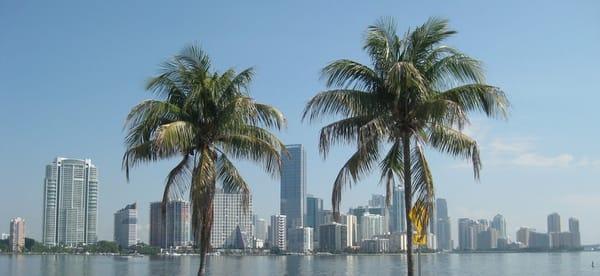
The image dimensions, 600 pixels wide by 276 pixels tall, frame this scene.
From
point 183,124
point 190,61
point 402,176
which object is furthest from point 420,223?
point 190,61

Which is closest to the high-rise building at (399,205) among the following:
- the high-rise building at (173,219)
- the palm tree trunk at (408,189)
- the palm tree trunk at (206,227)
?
the palm tree trunk at (408,189)

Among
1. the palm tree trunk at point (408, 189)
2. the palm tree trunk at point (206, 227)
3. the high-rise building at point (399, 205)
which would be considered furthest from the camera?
the high-rise building at point (399, 205)

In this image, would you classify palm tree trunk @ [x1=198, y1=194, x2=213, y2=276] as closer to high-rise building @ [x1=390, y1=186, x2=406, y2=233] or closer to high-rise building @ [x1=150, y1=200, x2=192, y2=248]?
high-rise building @ [x1=150, y1=200, x2=192, y2=248]

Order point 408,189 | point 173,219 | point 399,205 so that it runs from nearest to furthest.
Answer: point 408,189
point 399,205
point 173,219

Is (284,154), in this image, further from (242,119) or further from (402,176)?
(402,176)

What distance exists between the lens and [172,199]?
51.9ft

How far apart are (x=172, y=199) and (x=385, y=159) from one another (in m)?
4.60

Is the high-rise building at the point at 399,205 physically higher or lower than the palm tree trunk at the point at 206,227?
higher

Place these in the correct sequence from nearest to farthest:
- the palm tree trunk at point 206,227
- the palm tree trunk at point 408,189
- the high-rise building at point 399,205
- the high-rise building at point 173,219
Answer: the palm tree trunk at point 408,189 → the palm tree trunk at point 206,227 → the high-rise building at point 173,219 → the high-rise building at point 399,205

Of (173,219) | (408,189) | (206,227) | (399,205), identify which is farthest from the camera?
(173,219)

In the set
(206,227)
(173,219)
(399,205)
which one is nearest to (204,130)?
(206,227)

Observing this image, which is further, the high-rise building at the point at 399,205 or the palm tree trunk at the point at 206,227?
the high-rise building at the point at 399,205

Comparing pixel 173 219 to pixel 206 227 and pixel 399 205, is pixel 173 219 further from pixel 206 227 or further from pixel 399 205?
pixel 206 227

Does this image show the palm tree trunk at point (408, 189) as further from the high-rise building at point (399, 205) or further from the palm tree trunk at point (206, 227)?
the palm tree trunk at point (206, 227)
